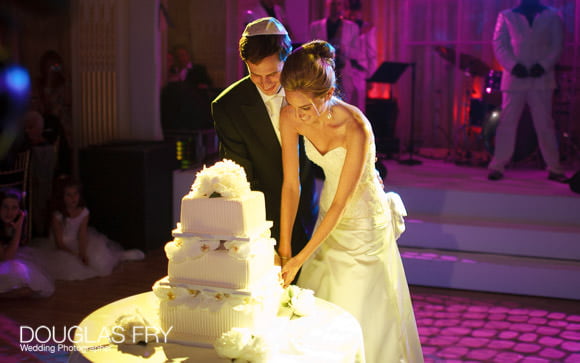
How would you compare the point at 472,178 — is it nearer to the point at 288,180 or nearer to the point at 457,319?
the point at 457,319

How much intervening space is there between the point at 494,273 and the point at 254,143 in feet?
10.6

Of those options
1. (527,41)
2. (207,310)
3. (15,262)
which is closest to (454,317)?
(207,310)

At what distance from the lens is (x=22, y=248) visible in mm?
5816

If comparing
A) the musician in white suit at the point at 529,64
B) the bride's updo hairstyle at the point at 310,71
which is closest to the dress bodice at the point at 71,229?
the bride's updo hairstyle at the point at 310,71

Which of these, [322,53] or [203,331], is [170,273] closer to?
[203,331]

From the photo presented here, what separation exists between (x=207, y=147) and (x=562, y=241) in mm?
4531

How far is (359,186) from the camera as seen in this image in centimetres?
280

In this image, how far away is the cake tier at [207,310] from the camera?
2.12 m

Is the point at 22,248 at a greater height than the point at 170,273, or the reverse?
the point at 170,273

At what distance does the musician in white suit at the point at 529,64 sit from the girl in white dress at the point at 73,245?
4.38 meters

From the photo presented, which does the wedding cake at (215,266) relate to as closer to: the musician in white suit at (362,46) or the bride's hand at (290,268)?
the bride's hand at (290,268)

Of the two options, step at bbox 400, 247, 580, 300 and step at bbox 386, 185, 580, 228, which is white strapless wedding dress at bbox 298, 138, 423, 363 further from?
step at bbox 386, 185, 580, 228

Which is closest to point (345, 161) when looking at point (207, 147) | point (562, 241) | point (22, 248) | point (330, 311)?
point (330, 311)

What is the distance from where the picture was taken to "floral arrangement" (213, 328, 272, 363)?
193cm
